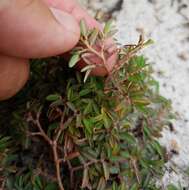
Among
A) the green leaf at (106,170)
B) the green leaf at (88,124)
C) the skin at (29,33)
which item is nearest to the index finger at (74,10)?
the skin at (29,33)

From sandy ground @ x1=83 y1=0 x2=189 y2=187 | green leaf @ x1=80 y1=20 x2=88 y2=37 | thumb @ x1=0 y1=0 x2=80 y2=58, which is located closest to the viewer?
thumb @ x1=0 y1=0 x2=80 y2=58

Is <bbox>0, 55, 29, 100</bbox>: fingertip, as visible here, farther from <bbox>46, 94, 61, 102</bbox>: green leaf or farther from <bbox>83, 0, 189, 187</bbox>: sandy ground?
<bbox>83, 0, 189, 187</bbox>: sandy ground

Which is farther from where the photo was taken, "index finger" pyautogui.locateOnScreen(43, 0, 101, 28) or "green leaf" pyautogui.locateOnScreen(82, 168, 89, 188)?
"index finger" pyautogui.locateOnScreen(43, 0, 101, 28)

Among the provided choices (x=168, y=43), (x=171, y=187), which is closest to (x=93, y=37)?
(x=171, y=187)

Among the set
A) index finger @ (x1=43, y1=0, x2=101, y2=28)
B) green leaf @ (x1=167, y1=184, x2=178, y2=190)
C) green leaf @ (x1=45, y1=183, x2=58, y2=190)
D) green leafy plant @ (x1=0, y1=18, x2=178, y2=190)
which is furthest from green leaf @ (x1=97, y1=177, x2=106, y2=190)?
index finger @ (x1=43, y1=0, x2=101, y2=28)

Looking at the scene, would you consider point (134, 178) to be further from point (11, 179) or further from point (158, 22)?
point (158, 22)

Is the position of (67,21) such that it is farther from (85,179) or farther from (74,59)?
(85,179)

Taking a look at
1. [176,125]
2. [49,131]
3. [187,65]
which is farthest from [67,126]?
[187,65]
